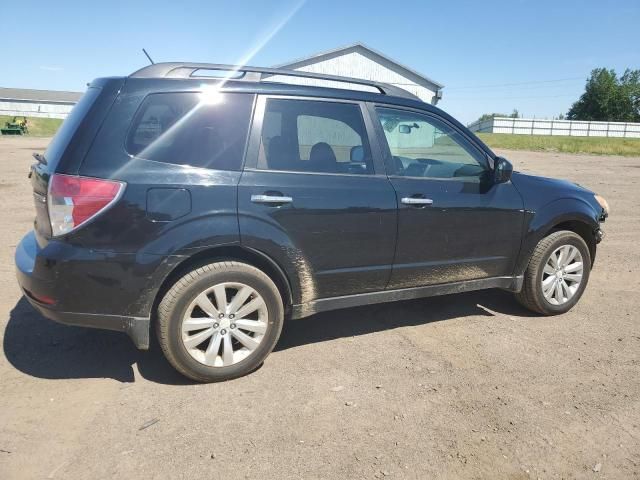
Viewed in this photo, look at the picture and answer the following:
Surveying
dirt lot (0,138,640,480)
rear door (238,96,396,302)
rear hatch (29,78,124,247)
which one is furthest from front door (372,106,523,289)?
rear hatch (29,78,124,247)

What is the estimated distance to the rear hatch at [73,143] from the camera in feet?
9.20

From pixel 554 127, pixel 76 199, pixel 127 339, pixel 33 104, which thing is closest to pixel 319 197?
pixel 76 199

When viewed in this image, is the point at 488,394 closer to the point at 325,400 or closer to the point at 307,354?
the point at 325,400

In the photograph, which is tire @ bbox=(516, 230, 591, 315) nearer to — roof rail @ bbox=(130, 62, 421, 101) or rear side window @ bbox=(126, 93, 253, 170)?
roof rail @ bbox=(130, 62, 421, 101)

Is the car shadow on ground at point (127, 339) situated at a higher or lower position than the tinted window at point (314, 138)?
lower

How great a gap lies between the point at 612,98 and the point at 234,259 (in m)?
102

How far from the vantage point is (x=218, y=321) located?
3.07m

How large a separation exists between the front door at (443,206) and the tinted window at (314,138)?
208 millimetres

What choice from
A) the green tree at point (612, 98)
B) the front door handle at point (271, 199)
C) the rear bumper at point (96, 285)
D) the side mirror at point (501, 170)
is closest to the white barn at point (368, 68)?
the side mirror at point (501, 170)

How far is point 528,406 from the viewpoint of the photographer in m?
2.96

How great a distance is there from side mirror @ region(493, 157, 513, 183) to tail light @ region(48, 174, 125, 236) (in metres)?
2.85

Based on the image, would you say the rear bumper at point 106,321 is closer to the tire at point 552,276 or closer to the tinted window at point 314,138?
the tinted window at point 314,138

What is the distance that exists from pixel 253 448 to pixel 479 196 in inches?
101

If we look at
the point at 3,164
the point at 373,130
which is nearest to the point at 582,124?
the point at 3,164
